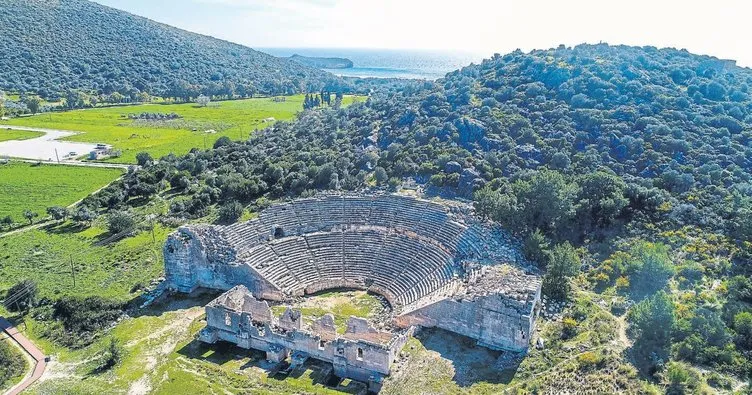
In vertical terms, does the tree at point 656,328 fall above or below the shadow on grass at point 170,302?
above

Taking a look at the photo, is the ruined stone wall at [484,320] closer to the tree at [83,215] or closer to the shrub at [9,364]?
the shrub at [9,364]

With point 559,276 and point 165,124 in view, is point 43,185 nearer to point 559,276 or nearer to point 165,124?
point 165,124

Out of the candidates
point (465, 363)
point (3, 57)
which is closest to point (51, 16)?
point (3, 57)

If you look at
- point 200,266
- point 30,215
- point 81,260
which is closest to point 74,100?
point 30,215

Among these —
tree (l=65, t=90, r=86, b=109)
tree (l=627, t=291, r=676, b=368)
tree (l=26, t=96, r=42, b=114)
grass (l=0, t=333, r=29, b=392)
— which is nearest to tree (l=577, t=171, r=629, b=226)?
tree (l=627, t=291, r=676, b=368)

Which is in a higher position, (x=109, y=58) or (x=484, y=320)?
(x=109, y=58)

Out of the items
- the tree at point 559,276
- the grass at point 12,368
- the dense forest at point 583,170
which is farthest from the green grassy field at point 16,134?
the tree at point 559,276

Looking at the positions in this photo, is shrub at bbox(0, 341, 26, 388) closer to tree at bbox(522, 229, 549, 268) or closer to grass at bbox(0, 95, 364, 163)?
tree at bbox(522, 229, 549, 268)
